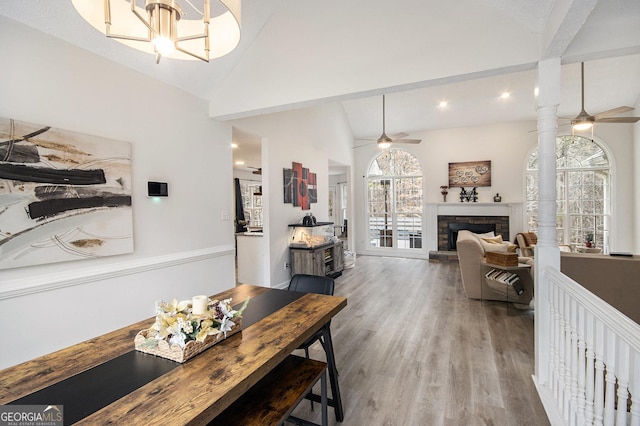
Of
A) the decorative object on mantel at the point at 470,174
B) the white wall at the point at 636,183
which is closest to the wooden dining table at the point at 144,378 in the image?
the decorative object on mantel at the point at 470,174

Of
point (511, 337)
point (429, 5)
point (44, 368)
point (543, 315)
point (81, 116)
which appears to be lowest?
point (511, 337)

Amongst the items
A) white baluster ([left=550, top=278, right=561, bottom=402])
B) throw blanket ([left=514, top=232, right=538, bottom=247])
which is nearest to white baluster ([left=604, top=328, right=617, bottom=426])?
white baluster ([left=550, top=278, right=561, bottom=402])

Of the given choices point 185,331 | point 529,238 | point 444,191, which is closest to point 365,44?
point 185,331

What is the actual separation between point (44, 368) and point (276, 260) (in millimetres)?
3492

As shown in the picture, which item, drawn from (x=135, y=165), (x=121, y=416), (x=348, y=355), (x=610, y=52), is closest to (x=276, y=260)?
(x=348, y=355)

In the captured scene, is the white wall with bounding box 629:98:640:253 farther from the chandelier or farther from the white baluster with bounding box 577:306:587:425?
the chandelier

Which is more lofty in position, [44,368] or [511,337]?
[44,368]

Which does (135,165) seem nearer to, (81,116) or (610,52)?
(81,116)

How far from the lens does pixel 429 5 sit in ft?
8.10

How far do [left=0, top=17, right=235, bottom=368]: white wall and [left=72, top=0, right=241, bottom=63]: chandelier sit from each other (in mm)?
1059

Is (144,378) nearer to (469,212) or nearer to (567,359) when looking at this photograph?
(567,359)

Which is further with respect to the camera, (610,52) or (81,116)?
(81,116)

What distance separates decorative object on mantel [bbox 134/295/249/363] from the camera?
51.0 inches

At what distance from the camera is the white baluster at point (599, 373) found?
1271mm
